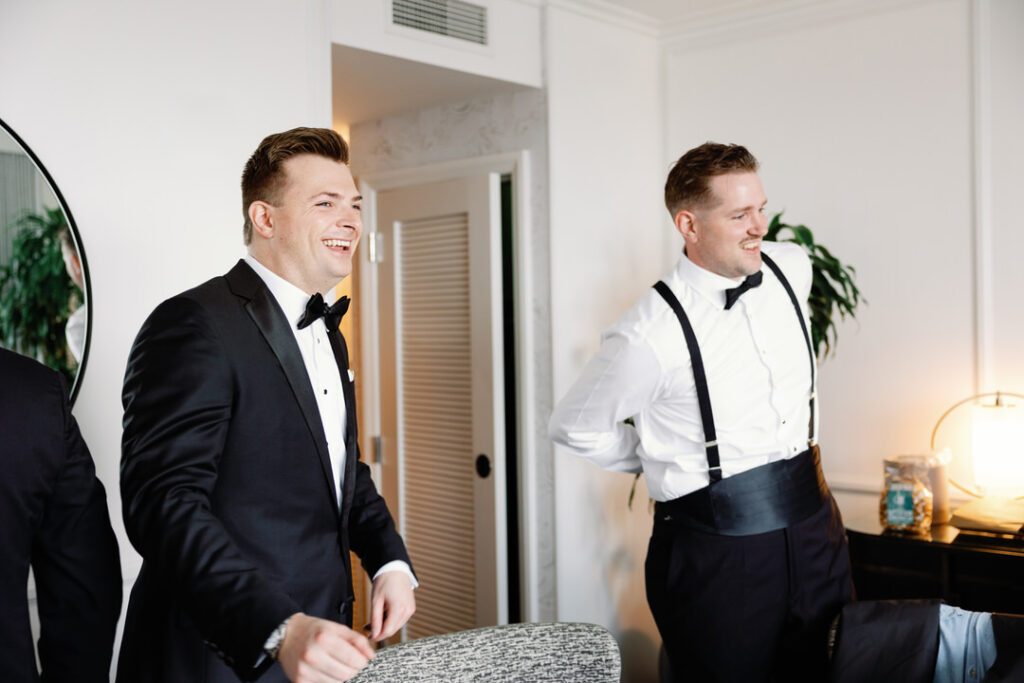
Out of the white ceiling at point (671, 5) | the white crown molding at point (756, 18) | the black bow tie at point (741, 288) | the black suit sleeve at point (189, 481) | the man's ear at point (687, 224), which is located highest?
the white ceiling at point (671, 5)

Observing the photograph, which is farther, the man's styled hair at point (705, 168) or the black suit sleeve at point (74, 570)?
the man's styled hair at point (705, 168)

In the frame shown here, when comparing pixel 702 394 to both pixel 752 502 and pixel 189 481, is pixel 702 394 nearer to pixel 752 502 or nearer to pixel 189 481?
pixel 752 502

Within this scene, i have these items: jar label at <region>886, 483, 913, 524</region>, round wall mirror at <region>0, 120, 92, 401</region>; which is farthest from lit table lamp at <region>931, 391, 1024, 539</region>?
round wall mirror at <region>0, 120, 92, 401</region>

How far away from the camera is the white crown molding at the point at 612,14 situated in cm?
356

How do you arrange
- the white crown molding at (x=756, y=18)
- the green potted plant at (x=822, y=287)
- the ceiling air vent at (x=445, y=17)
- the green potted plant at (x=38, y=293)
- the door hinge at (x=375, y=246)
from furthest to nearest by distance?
the door hinge at (x=375, y=246), the white crown molding at (x=756, y=18), the green potted plant at (x=822, y=287), the ceiling air vent at (x=445, y=17), the green potted plant at (x=38, y=293)

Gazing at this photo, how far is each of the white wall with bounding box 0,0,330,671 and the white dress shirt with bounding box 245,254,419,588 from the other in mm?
892

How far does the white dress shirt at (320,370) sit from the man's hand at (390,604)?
39 mm

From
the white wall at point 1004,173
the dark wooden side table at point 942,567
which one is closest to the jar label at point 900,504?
the dark wooden side table at point 942,567

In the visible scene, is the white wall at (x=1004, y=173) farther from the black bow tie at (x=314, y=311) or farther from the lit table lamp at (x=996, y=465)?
the black bow tie at (x=314, y=311)

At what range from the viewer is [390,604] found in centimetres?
155

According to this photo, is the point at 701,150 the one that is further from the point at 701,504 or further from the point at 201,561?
the point at 201,561

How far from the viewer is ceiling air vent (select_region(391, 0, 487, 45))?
3.10 m

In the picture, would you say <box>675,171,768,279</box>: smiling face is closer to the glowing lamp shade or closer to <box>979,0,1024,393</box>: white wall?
the glowing lamp shade

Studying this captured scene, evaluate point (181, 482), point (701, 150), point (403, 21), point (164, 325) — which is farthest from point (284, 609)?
point (403, 21)
